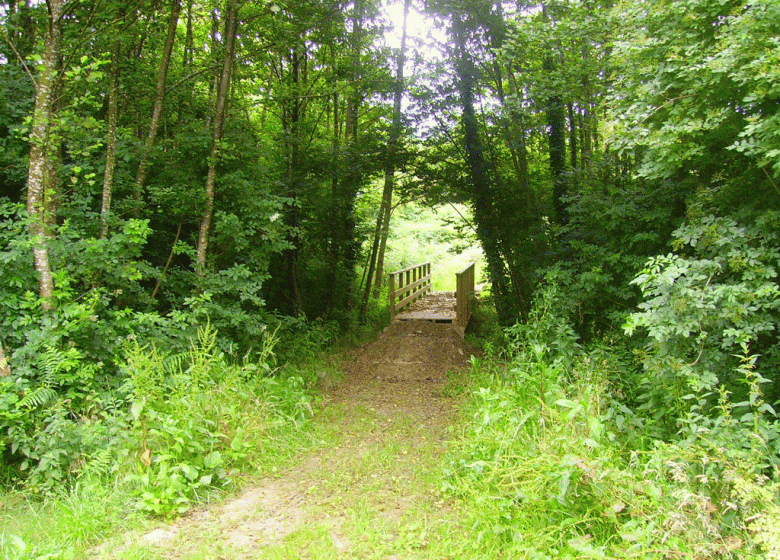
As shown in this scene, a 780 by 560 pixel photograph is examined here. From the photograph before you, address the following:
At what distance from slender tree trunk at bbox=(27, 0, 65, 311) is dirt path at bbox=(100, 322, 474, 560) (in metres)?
2.76

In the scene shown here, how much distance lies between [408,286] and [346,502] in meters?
8.89

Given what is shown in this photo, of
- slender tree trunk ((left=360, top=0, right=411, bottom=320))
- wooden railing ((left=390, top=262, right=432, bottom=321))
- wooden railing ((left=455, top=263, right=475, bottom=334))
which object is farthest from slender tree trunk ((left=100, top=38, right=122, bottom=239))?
wooden railing ((left=455, top=263, right=475, bottom=334))

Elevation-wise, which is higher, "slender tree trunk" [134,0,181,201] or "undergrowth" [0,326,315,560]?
"slender tree trunk" [134,0,181,201]

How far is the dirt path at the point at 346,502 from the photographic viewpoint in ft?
9.46

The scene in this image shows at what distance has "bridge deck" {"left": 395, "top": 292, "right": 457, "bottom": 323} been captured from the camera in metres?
10.8

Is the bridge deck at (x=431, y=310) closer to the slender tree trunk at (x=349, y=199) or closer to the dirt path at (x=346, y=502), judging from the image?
the slender tree trunk at (x=349, y=199)

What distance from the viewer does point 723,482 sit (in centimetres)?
266

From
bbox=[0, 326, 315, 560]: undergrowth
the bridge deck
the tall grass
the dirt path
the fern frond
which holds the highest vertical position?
the tall grass

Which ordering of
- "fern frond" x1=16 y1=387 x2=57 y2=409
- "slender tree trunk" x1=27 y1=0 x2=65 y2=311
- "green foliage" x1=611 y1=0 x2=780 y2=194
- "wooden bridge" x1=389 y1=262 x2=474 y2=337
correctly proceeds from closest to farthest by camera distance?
"green foliage" x1=611 y1=0 x2=780 y2=194, "fern frond" x1=16 y1=387 x2=57 y2=409, "slender tree trunk" x1=27 y1=0 x2=65 y2=311, "wooden bridge" x1=389 y1=262 x2=474 y2=337

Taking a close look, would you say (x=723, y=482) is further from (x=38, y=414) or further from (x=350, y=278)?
(x=350, y=278)

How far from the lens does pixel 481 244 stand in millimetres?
9359

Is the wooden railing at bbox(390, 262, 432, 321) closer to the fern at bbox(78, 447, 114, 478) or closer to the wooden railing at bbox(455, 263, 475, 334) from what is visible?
the wooden railing at bbox(455, 263, 475, 334)

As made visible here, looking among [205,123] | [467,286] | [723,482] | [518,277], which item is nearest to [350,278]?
[467,286]

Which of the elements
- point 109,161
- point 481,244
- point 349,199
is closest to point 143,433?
point 109,161
